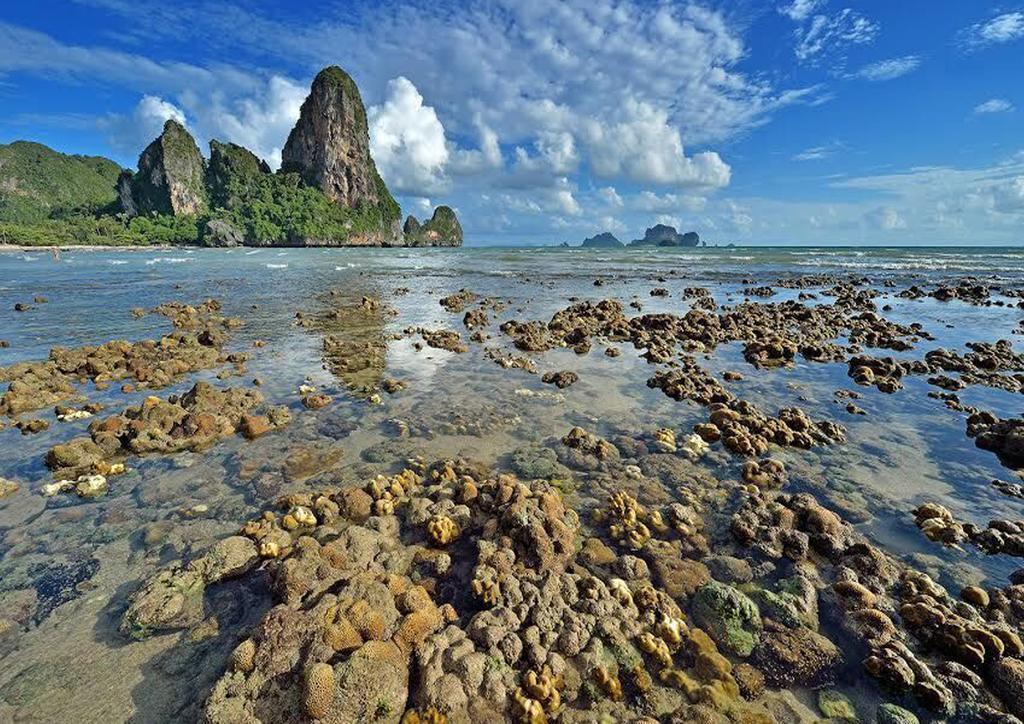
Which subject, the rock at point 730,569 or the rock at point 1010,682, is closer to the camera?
the rock at point 1010,682

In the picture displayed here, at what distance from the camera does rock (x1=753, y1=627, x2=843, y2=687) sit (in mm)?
4871

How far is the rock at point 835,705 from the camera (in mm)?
4516

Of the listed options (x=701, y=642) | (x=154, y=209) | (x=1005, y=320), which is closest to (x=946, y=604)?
(x=701, y=642)

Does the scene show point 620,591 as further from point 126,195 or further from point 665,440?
point 126,195

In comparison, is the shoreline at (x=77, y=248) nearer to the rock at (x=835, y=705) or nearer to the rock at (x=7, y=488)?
the rock at (x=7, y=488)

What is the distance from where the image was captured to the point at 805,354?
56.6 feet

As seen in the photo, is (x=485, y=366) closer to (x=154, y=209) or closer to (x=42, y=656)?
(x=42, y=656)

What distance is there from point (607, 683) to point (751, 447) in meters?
6.45

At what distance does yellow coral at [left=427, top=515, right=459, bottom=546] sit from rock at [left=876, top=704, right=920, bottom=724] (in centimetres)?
497

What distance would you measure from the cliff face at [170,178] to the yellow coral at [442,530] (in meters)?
210

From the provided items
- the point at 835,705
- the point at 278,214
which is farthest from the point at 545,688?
the point at 278,214

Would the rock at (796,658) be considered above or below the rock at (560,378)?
below

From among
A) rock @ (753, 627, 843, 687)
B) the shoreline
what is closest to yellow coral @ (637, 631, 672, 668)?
rock @ (753, 627, 843, 687)

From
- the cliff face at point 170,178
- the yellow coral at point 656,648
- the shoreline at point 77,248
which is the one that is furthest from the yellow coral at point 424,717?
the cliff face at point 170,178
